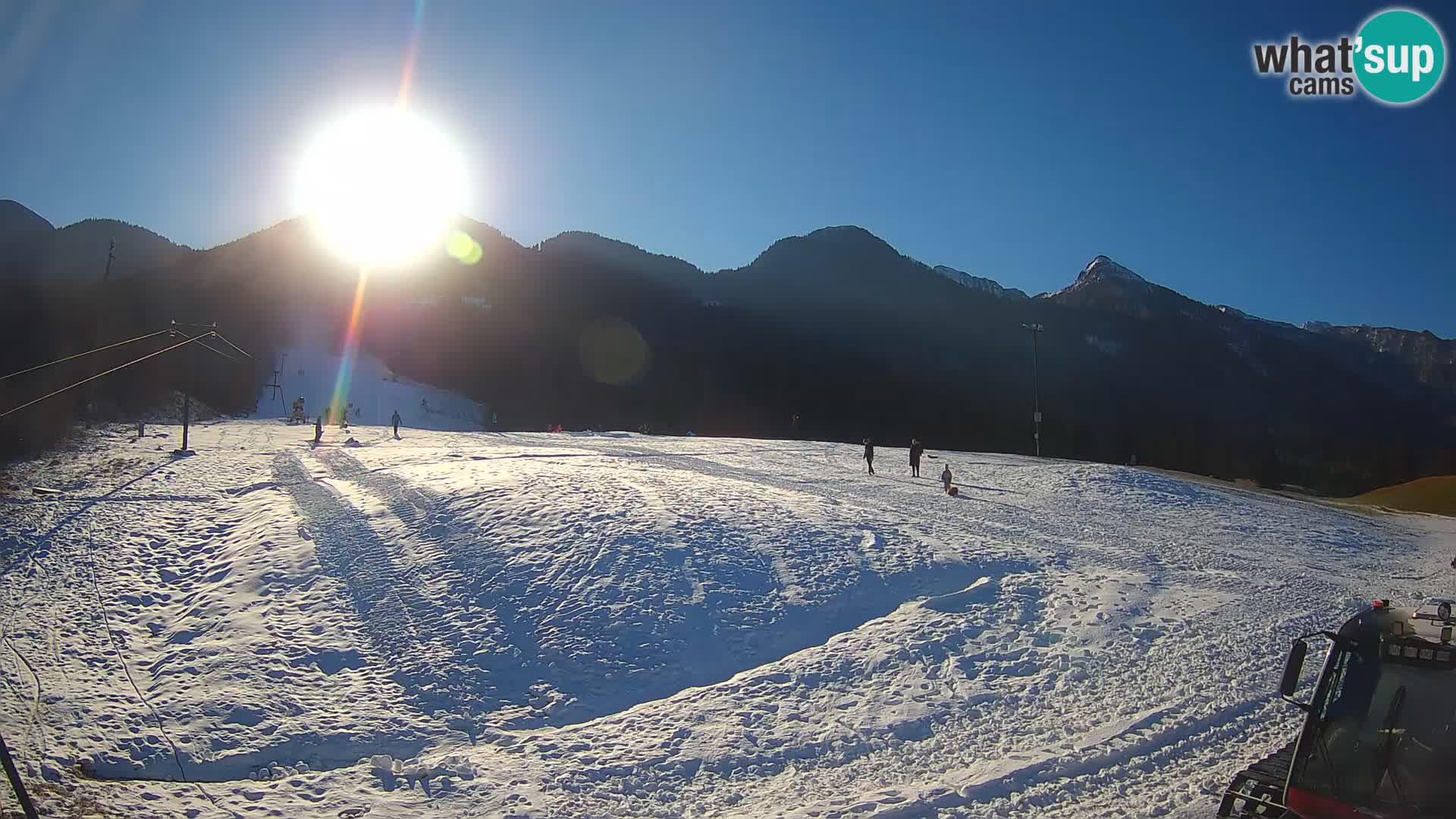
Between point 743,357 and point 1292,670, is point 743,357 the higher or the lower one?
the higher one

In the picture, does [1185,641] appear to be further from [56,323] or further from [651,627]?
[56,323]

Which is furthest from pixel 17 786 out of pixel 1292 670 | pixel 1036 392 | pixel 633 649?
pixel 1036 392

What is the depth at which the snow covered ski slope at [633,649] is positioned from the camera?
7.91 meters

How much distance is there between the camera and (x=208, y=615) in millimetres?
12625

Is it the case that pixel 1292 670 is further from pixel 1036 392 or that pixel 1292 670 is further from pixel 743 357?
pixel 743 357

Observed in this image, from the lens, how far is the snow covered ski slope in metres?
7.91

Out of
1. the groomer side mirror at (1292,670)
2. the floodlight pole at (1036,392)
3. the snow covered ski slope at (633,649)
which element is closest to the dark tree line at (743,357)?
the floodlight pole at (1036,392)

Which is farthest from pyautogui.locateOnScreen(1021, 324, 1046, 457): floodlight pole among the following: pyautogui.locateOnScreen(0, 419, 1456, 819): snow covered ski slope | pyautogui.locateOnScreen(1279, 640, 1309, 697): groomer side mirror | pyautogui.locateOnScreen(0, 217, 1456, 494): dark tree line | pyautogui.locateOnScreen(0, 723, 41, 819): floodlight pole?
pyautogui.locateOnScreen(0, 723, 41, 819): floodlight pole

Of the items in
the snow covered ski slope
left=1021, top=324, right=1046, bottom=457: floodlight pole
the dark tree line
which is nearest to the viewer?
the snow covered ski slope

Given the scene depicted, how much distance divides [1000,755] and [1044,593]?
6.21 m

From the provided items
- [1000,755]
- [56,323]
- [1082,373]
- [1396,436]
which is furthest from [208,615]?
[1396,436]

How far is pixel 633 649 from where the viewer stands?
1146cm

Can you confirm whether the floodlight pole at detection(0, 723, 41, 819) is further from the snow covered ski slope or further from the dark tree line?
the dark tree line

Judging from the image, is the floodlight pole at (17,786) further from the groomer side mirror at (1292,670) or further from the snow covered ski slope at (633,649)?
the groomer side mirror at (1292,670)
